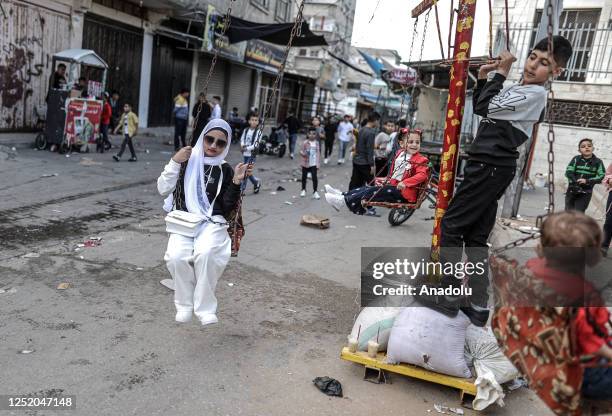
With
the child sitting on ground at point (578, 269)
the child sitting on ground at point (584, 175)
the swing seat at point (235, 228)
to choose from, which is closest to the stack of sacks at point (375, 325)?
the swing seat at point (235, 228)

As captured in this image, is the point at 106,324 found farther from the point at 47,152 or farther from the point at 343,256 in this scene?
the point at 47,152

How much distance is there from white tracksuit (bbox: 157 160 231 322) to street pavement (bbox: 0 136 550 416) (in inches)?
9.6

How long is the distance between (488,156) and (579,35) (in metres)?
12.7

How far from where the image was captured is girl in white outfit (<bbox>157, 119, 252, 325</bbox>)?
148 inches

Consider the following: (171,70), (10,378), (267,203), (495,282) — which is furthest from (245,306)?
(171,70)

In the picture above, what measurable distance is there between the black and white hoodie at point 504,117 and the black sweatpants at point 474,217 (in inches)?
3.4

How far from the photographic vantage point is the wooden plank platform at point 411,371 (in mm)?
3289

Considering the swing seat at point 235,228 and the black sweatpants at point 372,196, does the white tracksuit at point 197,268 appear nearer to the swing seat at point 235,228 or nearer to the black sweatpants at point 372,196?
the swing seat at point 235,228

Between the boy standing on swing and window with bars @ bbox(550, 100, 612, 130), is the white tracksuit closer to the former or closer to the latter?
the boy standing on swing

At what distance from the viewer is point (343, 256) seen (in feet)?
21.3

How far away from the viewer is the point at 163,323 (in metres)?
3.99

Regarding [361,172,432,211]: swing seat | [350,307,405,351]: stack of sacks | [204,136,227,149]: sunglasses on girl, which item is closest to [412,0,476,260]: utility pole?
[350,307,405,351]: stack of sacks

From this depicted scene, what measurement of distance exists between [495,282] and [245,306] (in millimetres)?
2506

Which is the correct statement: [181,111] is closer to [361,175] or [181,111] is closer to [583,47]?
[361,175]
